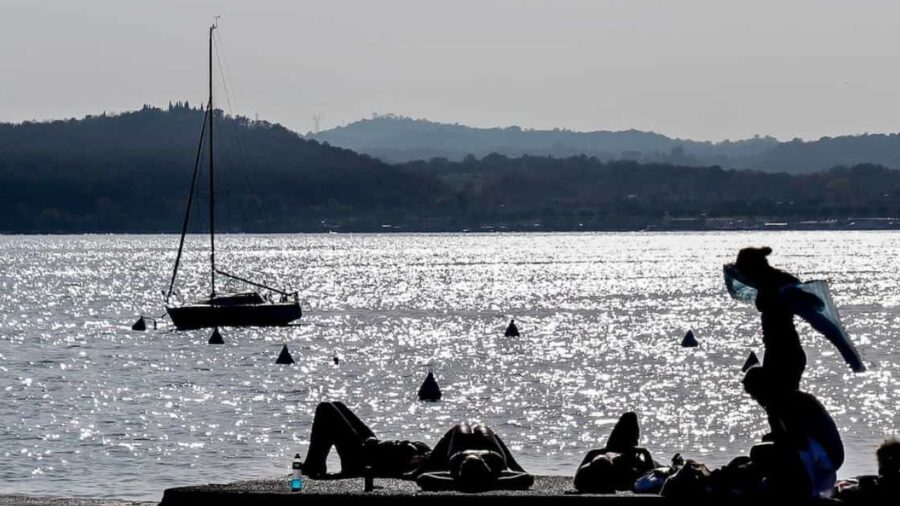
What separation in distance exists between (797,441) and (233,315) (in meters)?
77.5

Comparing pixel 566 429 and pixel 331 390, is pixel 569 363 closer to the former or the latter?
pixel 331 390

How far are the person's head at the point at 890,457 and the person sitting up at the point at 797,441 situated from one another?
500mm

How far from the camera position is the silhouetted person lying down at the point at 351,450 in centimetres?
1532

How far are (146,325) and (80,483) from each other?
2892 inches

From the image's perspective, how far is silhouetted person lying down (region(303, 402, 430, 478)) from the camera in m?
15.3

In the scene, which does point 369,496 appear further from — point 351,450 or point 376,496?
point 351,450

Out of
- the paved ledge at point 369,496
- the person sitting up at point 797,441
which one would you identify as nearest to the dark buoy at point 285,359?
the paved ledge at point 369,496

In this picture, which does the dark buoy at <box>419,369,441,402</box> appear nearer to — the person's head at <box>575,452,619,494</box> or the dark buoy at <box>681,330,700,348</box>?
the dark buoy at <box>681,330,700,348</box>

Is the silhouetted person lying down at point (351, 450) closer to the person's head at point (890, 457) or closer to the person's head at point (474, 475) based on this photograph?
the person's head at point (474, 475)

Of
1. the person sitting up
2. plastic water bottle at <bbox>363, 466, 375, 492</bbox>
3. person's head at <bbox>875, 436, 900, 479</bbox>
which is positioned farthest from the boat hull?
the person sitting up

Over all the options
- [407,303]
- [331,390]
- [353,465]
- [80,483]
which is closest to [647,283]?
[407,303]

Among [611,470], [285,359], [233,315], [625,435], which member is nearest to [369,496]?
[611,470]

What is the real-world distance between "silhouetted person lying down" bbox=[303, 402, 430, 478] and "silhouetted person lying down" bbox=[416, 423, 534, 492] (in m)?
0.44

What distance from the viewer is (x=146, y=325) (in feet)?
334
